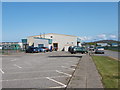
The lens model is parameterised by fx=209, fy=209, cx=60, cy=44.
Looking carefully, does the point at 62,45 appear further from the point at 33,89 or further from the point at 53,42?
the point at 33,89

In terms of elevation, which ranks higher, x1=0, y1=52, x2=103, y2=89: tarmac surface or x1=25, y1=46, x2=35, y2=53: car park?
x1=25, y1=46, x2=35, y2=53: car park

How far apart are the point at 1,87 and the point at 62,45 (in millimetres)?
75439

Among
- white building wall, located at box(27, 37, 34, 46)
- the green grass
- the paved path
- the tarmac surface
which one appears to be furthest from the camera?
white building wall, located at box(27, 37, 34, 46)

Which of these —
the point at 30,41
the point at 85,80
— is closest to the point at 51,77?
the point at 85,80

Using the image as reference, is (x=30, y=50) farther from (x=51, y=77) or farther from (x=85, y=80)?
(x=85, y=80)

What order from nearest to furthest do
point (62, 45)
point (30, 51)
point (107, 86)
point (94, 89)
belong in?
point (94, 89), point (107, 86), point (30, 51), point (62, 45)

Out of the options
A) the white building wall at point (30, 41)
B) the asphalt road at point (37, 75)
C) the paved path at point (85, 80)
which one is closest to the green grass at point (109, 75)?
the paved path at point (85, 80)

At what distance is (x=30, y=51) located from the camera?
53.3 m

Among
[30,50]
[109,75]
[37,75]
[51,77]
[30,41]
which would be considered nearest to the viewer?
[51,77]

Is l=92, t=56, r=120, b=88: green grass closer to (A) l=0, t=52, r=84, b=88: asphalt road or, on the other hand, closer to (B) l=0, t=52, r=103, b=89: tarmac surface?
(B) l=0, t=52, r=103, b=89: tarmac surface

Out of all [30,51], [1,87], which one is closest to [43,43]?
[30,51]

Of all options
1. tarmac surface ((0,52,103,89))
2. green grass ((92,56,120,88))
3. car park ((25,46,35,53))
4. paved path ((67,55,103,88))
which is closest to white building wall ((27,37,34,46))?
car park ((25,46,35,53))

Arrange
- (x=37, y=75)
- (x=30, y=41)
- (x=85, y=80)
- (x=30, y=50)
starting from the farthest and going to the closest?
(x=30, y=41)
(x=30, y=50)
(x=37, y=75)
(x=85, y=80)

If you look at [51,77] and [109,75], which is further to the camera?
[109,75]
